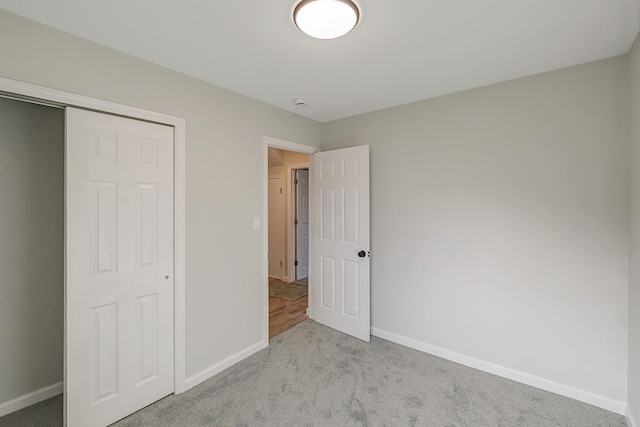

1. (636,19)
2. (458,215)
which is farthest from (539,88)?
(458,215)

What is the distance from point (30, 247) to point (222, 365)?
1.67m

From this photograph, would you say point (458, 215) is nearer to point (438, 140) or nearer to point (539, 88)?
point (438, 140)

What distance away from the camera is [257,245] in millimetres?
2705

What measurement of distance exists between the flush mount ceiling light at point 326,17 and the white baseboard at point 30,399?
119 inches

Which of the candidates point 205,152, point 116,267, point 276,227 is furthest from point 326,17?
point 276,227

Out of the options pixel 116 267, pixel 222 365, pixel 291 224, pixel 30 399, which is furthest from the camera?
pixel 291 224

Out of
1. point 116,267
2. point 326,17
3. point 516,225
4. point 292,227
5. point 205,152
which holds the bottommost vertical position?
point 116,267

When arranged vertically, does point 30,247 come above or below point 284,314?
above

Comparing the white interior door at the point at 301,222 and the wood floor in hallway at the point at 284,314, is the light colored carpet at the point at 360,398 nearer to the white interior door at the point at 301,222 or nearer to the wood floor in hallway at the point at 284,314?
the wood floor in hallway at the point at 284,314

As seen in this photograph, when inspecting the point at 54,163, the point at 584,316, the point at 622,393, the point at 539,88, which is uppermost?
the point at 539,88

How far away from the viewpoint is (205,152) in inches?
89.0

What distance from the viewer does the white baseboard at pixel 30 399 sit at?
186 cm

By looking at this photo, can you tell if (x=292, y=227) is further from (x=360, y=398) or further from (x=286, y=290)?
(x=360, y=398)

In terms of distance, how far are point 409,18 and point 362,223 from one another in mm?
1843
